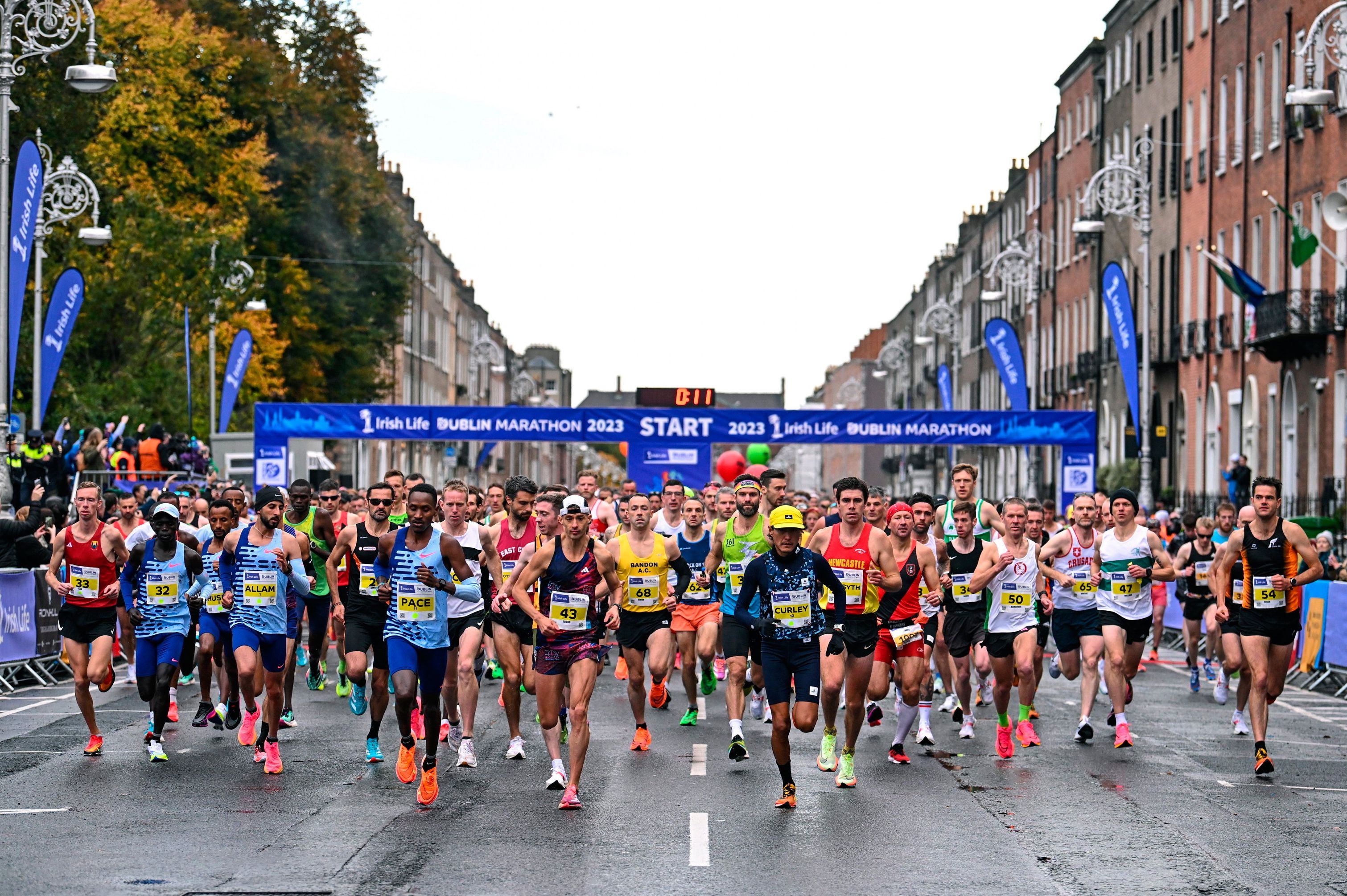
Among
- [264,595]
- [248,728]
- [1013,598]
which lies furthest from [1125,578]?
[248,728]

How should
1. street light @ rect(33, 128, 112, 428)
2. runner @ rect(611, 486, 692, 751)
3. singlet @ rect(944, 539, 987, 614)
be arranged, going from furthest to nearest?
street light @ rect(33, 128, 112, 428)
singlet @ rect(944, 539, 987, 614)
runner @ rect(611, 486, 692, 751)

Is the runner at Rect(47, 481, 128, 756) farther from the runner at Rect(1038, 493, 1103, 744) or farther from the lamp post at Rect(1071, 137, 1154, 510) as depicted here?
the lamp post at Rect(1071, 137, 1154, 510)

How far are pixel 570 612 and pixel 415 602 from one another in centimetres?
93

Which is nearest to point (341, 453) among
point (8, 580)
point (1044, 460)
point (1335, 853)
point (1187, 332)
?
point (1044, 460)

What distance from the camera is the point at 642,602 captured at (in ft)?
49.9

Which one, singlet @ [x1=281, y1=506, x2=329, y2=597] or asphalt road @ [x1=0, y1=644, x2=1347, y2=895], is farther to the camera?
singlet @ [x1=281, y1=506, x2=329, y2=597]

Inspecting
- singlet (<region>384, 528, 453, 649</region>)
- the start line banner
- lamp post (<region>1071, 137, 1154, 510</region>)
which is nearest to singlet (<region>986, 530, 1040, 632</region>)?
singlet (<region>384, 528, 453, 649</region>)

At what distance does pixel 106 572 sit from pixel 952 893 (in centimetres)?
787

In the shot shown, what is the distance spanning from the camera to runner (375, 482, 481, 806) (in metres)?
12.0

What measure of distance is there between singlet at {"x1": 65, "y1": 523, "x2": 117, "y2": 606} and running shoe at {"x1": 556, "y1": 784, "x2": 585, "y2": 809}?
15.1ft

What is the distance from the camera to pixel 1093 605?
16.2 meters

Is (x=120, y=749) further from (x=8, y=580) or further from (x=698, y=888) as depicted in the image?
(x=698, y=888)

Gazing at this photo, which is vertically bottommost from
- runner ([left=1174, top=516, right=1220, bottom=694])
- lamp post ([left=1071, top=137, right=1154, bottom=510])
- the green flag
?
runner ([left=1174, top=516, right=1220, bottom=694])

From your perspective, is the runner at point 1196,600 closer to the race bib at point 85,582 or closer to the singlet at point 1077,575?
the singlet at point 1077,575
